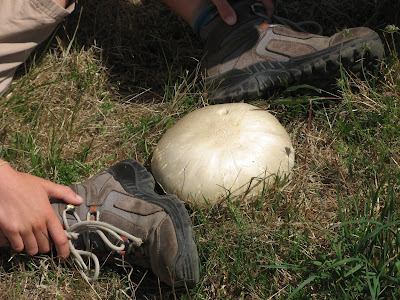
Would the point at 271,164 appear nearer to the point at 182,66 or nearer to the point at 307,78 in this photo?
the point at 307,78

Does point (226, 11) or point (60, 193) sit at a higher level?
point (226, 11)

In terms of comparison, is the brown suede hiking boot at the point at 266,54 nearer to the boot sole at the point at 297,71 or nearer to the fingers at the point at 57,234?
the boot sole at the point at 297,71

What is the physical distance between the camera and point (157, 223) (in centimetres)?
194

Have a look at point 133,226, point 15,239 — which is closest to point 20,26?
point 15,239

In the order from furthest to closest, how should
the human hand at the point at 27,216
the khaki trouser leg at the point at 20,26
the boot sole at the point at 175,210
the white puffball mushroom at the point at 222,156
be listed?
1. the khaki trouser leg at the point at 20,26
2. the white puffball mushroom at the point at 222,156
3. the human hand at the point at 27,216
4. the boot sole at the point at 175,210

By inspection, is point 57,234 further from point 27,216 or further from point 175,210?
point 175,210

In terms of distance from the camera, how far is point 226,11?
2.64 metres

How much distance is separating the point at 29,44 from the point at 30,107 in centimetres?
34

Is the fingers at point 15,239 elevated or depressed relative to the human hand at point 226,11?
depressed

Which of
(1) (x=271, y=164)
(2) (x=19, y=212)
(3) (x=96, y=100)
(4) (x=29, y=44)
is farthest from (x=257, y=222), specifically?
(4) (x=29, y=44)

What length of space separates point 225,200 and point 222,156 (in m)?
0.18

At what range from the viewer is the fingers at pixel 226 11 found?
8.64ft

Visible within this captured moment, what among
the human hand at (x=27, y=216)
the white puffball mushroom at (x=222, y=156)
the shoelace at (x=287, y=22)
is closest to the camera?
the human hand at (x=27, y=216)

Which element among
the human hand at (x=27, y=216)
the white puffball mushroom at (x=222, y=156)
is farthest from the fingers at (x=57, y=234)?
the white puffball mushroom at (x=222, y=156)
